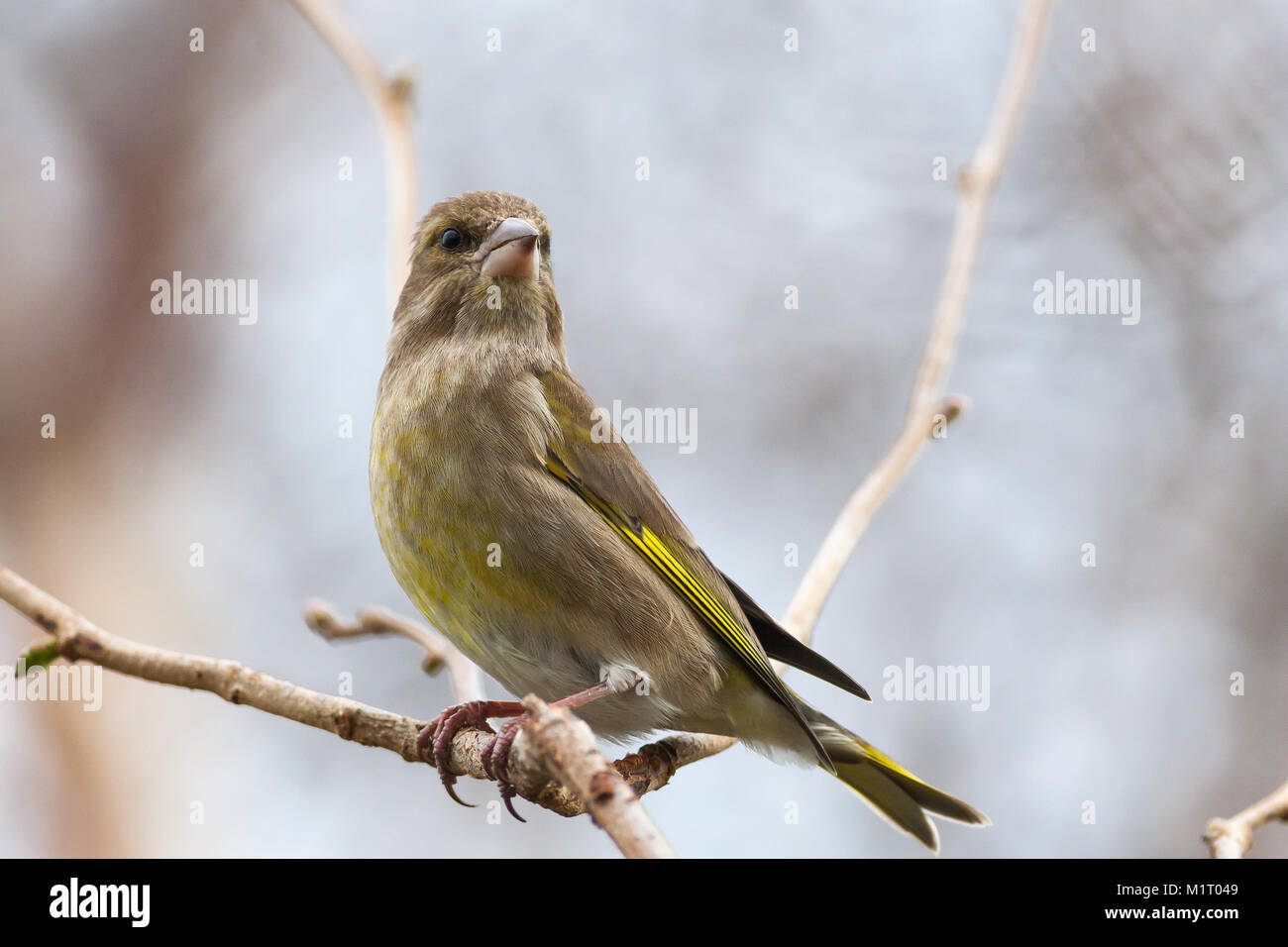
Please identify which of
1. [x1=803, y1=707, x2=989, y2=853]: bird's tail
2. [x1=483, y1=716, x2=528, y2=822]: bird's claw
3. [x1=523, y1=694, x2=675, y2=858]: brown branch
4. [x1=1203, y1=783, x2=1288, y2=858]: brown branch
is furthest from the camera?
[x1=803, y1=707, x2=989, y2=853]: bird's tail

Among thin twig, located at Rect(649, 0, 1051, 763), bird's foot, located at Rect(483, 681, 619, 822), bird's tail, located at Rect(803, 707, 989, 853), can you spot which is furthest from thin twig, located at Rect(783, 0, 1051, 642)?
bird's foot, located at Rect(483, 681, 619, 822)

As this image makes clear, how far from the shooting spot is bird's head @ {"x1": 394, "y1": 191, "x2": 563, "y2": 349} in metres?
4.30

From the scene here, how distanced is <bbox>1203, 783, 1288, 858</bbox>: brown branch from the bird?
4.64ft

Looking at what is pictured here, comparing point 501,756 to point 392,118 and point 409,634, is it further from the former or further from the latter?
point 392,118

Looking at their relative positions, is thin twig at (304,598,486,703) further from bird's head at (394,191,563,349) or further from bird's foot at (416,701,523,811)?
bird's head at (394,191,563,349)

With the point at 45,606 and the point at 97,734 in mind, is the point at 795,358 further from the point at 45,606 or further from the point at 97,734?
the point at 45,606

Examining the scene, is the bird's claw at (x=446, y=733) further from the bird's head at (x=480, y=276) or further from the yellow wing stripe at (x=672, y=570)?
the bird's head at (x=480, y=276)

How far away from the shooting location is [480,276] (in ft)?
14.3

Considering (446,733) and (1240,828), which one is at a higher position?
(446,733)

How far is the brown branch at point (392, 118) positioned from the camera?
416 centimetres

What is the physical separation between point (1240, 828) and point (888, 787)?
5.85 feet

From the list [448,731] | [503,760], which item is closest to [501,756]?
[503,760]

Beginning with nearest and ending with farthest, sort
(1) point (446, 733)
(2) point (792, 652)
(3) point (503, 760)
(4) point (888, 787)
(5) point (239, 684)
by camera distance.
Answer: (5) point (239, 684) → (3) point (503, 760) → (1) point (446, 733) → (2) point (792, 652) → (4) point (888, 787)
